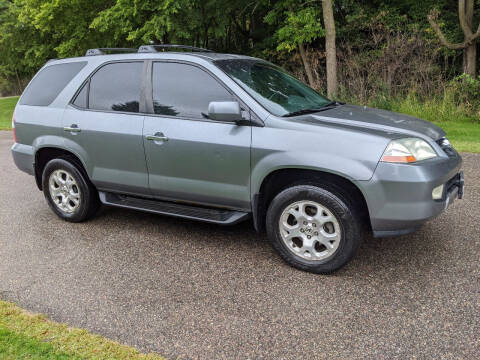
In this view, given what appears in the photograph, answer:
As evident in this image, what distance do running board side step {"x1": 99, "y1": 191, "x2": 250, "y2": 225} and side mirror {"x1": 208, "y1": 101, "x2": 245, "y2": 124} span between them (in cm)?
92

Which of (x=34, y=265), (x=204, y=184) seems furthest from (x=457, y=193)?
(x=34, y=265)

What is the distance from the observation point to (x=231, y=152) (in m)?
3.90

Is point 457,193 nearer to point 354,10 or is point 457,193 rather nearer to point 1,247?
point 1,247

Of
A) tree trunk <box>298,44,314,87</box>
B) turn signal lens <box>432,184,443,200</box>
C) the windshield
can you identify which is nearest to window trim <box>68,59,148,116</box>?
the windshield

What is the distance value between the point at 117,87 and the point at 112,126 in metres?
0.45

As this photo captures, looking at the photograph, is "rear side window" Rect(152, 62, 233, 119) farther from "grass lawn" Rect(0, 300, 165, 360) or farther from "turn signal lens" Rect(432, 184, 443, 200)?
"grass lawn" Rect(0, 300, 165, 360)

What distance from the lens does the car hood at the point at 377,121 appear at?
3747 mm

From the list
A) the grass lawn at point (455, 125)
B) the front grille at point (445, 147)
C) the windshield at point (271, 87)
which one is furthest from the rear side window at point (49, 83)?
the grass lawn at point (455, 125)

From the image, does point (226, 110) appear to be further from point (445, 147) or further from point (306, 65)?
point (306, 65)

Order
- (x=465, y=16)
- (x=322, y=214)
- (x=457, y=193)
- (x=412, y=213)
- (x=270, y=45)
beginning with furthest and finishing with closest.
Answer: (x=270, y=45) < (x=465, y=16) < (x=457, y=193) < (x=322, y=214) < (x=412, y=213)

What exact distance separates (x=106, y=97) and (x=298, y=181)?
2.35m

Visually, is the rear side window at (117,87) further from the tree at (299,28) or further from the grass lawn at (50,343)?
the tree at (299,28)

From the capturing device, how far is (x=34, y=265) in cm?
411

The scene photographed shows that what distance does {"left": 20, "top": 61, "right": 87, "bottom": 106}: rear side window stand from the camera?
5043 millimetres
